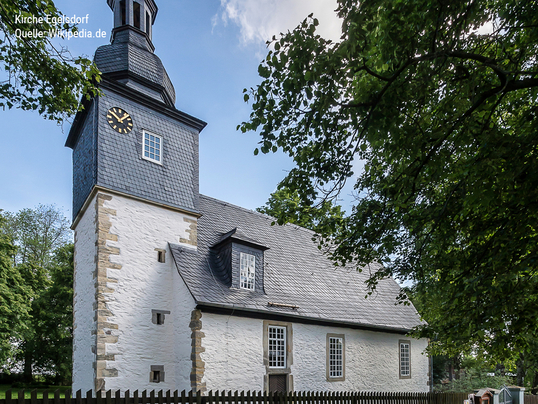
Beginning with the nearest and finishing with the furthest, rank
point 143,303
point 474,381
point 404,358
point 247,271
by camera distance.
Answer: point 143,303 → point 247,271 → point 404,358 → point 474,381

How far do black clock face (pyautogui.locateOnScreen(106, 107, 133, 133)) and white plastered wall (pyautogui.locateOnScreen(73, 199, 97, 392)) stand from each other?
2392 millimetres

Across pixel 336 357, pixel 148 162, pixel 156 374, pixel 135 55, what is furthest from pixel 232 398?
pixel 135 55

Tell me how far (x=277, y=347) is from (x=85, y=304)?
→ 19.9 ft

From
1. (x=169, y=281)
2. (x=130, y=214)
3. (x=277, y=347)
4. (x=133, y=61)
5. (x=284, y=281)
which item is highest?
(x=133, y=61)

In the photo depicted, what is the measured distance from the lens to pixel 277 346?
1396 centimetres

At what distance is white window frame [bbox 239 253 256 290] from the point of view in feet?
46.8

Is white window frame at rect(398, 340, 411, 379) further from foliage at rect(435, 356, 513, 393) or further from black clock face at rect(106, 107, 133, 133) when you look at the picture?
black clock face at rect(106, 107, 133, 133)

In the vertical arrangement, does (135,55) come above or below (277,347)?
above

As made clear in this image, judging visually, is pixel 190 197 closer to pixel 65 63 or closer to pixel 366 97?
pixel 65 63

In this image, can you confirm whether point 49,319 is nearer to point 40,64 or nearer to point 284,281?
point 284,281

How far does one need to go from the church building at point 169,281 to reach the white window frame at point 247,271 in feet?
0.18

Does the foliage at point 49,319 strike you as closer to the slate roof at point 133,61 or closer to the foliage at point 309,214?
the slate roof at point 133,61

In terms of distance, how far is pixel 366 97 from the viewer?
5.05m

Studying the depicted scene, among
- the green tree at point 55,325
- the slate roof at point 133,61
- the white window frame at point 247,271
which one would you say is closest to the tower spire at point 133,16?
the slate roof at point 133,61
